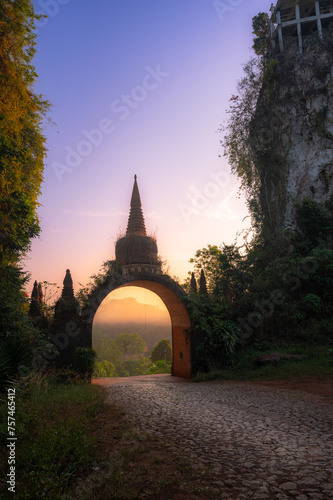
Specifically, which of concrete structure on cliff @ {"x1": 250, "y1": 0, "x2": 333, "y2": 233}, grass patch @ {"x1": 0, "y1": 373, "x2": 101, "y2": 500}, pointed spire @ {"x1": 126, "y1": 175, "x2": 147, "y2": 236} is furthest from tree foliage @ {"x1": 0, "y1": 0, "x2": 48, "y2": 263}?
concrete structure on cliff @ {"x1": 250, "y1": 0, "x2": 333, "y2": 233}

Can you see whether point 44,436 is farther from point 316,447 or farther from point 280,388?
point 280,388

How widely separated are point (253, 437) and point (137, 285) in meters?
11.7

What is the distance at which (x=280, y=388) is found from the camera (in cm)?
915

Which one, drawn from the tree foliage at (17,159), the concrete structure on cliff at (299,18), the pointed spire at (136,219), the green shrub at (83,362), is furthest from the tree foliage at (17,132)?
→ the concrete structure on cliff at (299,18)

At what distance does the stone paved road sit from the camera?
10.4 ft

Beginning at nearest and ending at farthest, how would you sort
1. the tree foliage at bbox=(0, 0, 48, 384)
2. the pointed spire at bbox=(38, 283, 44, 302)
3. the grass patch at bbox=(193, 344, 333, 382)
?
the tree foliage at bbox=(0, 0, 48, 384) < the grass patch at bbox=(193, 344, 333, 382) < the pointed spire at bbox=(38, 283, 44, 302)

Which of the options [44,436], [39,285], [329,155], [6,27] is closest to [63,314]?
[39,285]

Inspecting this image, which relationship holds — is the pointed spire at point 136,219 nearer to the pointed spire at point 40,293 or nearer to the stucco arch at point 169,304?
the stucco arch at point 169,304

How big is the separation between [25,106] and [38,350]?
29.2 feet

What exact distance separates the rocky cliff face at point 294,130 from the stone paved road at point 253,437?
49.2 feet

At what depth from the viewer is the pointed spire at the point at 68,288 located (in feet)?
45.7

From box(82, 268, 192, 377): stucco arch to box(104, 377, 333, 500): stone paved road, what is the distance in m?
6.18

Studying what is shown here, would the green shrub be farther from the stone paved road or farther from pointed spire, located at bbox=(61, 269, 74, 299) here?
the stone paved road

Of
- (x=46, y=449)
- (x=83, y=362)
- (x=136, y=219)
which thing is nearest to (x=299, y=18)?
(x=136, y=219)
